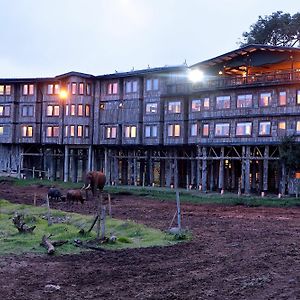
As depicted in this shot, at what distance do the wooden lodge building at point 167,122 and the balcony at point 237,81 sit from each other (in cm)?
10

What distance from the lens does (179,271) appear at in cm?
1678

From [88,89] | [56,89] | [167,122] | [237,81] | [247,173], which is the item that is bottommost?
[247,173]

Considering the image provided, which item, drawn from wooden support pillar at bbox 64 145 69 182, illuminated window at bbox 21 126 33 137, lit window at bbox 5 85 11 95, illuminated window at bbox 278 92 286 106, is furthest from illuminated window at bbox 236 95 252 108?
lit window at bbox 5 85 11 95

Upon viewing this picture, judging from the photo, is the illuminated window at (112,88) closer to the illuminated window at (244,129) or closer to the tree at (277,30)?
the illuminated window at (244,129)

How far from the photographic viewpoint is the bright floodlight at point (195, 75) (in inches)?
2294

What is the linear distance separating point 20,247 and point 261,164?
126ft

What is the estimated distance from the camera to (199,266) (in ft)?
57.2

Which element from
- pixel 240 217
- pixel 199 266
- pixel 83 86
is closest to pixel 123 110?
pixel 83 86

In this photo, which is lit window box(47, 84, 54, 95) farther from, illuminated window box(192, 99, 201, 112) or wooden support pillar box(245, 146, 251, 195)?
wooden support pillar box(245, 146, 251, 195)

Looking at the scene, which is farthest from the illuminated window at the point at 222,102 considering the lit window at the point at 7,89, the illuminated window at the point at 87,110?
the lit window at the point at 7,89

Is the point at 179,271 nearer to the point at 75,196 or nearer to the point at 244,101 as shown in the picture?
the point at 75,196

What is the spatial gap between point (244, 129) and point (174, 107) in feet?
33.6

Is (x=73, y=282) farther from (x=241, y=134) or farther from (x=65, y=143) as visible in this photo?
(x=65, y=143)

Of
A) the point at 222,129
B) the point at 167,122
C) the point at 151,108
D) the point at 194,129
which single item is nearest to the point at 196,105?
the point at 194,129
